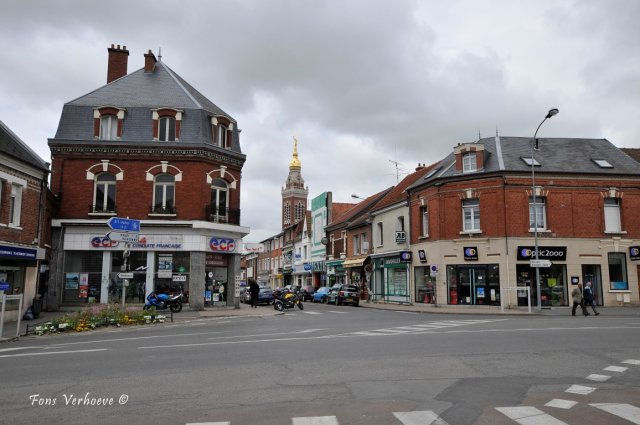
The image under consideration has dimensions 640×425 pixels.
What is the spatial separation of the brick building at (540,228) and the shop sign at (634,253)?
5cm

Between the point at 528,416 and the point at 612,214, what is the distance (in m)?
27.7

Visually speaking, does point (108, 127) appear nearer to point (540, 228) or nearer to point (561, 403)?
point (540, 228)

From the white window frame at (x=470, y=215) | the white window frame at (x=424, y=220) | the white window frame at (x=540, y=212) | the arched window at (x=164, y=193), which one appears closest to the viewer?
the arched window at (x=164, y=193)

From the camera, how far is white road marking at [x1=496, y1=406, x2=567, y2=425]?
19.8 feet

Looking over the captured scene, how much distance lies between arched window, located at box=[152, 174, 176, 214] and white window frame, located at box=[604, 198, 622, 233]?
24.2m

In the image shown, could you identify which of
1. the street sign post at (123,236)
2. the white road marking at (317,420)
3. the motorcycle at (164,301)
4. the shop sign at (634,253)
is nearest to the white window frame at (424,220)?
the shop sign at (634,253)

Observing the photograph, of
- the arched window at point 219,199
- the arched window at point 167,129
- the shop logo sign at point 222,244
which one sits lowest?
the shop logo sign at point 222,244

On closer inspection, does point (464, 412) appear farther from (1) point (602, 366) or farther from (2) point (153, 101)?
(2) point (153, 101)

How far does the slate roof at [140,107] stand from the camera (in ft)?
89.9

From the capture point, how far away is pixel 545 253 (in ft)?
94.4

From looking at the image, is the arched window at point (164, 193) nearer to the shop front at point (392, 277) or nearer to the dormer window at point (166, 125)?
the dormer window at point (166, 125)

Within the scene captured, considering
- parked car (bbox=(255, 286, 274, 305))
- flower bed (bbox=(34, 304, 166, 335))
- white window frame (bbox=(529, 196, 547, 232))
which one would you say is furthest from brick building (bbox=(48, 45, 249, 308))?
white window frame (bbox=(529, 196, 547, 232))

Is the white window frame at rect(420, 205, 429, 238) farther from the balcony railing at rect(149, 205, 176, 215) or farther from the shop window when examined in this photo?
the balcony railing at rect(149, 205, 176, 215)

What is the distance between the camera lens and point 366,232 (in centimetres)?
4338
